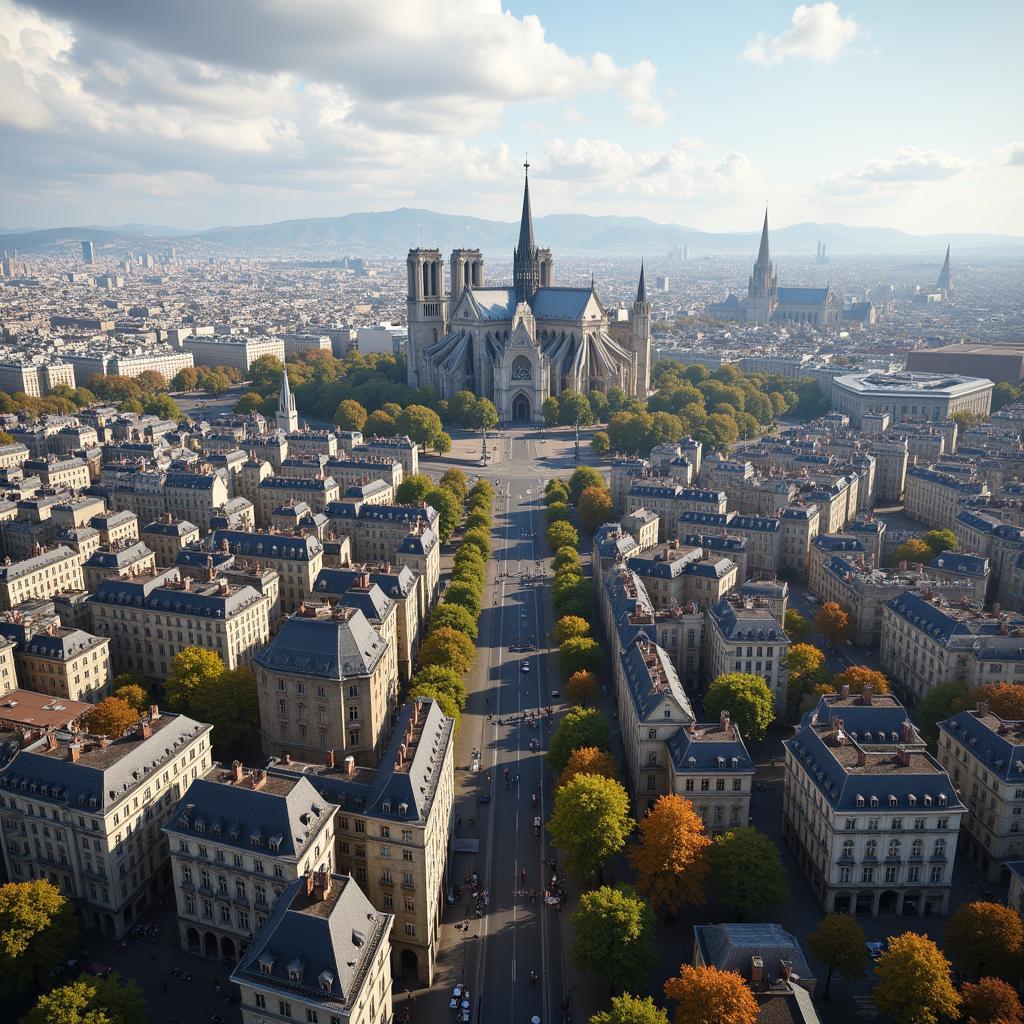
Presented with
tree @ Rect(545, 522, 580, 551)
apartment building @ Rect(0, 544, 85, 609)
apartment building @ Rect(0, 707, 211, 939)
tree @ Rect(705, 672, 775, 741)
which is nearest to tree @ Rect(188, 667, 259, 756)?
apartment building @ Rect(0, 707, 211, 939)

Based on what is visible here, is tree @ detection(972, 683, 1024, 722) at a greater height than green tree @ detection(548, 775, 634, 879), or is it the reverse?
tree @ detection(972, 683, 1024, 722)

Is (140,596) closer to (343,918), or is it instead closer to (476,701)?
(476,701)

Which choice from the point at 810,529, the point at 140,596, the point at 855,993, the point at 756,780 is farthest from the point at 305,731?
the point at 810,529

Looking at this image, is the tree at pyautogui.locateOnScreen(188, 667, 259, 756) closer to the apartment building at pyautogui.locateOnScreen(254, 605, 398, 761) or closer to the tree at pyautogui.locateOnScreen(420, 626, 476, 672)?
the apartment building at pyautogui.locateOnScreen(254, 605, 398, 761)

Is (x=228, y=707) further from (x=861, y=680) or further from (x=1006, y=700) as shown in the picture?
(x=1006, y=700)

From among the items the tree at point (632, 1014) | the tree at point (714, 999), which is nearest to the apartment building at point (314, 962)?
the tree at point (632, 1014)

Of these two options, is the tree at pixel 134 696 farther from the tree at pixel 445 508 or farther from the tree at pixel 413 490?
the tree at pixel 413 490

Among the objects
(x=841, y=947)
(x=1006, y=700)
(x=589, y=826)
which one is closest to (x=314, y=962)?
(x=589, y=826)
